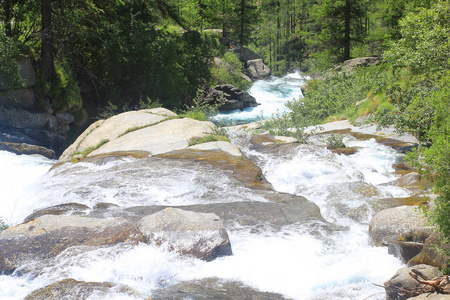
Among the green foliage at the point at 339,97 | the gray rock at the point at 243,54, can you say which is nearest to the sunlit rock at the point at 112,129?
the green foliage at the point at 339,97

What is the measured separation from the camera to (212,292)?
4.93m

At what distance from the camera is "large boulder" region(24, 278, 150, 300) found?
14.7ft

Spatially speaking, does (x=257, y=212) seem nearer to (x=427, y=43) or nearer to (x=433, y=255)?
(x=433, y=255)

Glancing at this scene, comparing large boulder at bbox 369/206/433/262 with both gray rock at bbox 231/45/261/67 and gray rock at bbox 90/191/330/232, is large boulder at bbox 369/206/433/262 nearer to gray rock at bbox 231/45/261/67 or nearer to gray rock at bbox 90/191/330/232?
gray rock at bbox 90/191/330/232

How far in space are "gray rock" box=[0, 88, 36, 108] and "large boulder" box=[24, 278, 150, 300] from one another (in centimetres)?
1352

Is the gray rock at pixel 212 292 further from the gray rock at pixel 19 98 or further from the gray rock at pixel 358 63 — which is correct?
the gray rock at pixel 358 63

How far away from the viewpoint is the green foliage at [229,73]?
1223 inches

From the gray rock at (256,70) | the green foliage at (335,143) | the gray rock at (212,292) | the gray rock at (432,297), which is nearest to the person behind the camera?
the gray rock at (432,297)

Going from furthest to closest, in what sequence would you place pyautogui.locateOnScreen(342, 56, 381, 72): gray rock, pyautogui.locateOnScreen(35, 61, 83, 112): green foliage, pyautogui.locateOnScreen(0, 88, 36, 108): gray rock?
1. pyautogui.locateOnScreen(342, 56, 381, 72): gray rock
2. pyautogui.locateOnScreen(35, 61, 83, 112): green foliage
3. pyautogui.locateOnScreen(0, 88, 36, 108): gray rock

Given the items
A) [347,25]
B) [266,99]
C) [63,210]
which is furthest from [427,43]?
[266,99]

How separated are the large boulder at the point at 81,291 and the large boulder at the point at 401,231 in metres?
→ 3.55

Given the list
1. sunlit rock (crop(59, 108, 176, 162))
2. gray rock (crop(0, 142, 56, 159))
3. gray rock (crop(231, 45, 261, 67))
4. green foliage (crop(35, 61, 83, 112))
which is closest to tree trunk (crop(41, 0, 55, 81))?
green foliage (crop(35, 61, 83, 112))

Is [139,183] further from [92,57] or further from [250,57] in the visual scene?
[250,57]

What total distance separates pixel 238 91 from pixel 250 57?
15.8 metres
